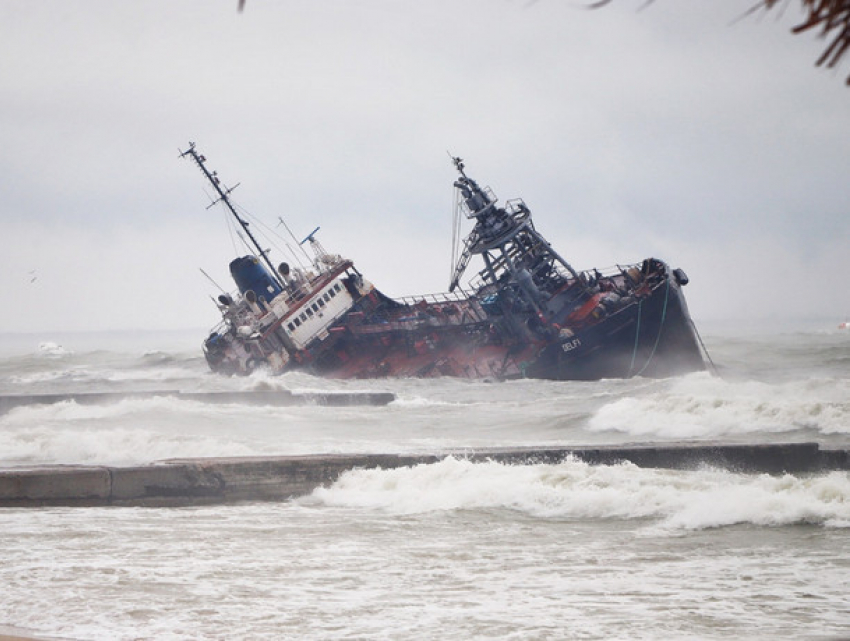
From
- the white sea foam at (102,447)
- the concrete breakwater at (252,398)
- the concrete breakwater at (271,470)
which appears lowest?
the concrete breakwater at (271,470)

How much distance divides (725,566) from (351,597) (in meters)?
3.05

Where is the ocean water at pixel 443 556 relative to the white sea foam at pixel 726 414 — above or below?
below

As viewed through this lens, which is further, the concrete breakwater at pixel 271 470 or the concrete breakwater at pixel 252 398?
the concrete breakwater at pixel 252 398

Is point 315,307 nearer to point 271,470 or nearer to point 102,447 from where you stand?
point 102,447

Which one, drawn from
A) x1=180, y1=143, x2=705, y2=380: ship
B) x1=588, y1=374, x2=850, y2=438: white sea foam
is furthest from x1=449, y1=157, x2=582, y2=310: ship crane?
x1=588, y1=374, x2=850, y2=438: white sea foam

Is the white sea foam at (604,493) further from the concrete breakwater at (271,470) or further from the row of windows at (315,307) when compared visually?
the row of windows at (315,307)

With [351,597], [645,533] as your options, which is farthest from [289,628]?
[645,533]

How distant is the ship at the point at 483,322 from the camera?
34875 millimetres

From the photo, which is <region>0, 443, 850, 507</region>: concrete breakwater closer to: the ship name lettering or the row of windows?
the ship name lettering

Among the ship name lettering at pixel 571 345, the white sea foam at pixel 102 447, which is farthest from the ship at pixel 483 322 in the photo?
the white sea foam at pixel 102 447

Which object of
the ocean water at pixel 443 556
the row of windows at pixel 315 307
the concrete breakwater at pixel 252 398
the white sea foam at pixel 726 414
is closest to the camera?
the ocean water at pixel 443 556

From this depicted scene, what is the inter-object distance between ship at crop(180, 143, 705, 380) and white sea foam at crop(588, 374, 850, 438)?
10.9 metres

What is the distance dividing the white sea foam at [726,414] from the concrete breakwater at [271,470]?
612 centimetres

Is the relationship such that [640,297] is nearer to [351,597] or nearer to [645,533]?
[645,533]
